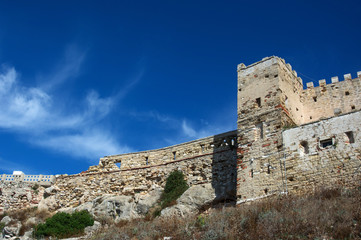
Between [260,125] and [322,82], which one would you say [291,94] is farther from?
[322,82]

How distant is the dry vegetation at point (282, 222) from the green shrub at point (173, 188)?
Result: 500 cm

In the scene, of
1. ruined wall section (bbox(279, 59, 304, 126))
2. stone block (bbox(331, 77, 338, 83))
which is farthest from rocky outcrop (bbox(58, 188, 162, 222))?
stone block (bbox(331, 77, 338, 83))

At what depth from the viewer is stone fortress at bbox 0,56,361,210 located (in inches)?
591

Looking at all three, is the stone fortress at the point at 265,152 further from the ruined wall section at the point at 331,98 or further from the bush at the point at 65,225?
the bush at the point at 65,225

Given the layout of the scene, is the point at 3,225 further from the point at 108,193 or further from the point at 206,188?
the point at 206,188

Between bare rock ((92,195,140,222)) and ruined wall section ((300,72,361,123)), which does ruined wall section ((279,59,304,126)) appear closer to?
ruined wall section ((300,72,361,123))

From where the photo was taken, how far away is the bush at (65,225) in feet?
65.5

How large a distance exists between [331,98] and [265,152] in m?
5.88

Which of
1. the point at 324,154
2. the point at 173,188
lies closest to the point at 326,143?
the point at 324,154

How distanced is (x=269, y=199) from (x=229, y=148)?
20.2 ft

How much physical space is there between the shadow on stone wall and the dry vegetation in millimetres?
4057

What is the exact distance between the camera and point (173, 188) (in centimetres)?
2112

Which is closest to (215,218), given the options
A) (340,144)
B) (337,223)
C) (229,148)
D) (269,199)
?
(269,199)

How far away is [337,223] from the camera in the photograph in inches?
428
